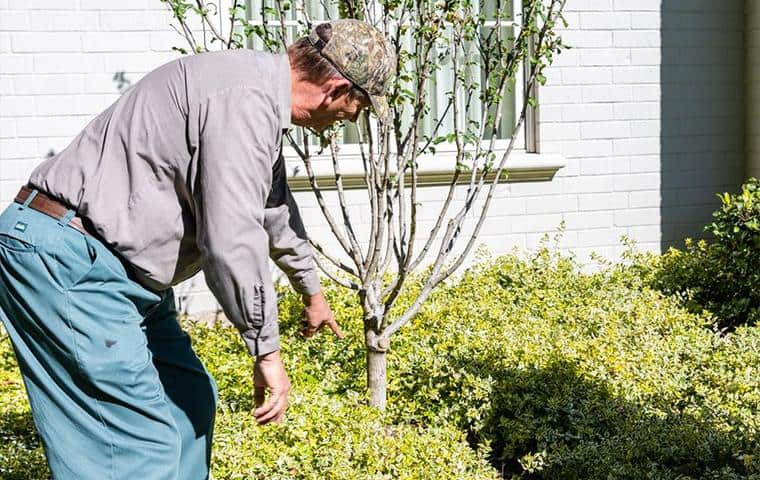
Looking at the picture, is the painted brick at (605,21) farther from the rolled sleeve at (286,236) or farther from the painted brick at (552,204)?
the rolled sleeve at (286,236)

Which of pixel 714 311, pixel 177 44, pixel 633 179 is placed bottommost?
pixel 714 311

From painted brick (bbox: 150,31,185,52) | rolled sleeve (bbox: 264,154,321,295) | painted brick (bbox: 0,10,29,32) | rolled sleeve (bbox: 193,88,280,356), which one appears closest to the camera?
rolled sleeve (bbox: 193,88,280,356)

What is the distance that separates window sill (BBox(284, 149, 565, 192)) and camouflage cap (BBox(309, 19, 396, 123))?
3696 mm

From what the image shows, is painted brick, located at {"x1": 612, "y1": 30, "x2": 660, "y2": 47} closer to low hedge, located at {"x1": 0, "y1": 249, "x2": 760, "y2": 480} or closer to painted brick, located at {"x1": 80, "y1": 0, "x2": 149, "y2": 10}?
low hedge, located at {"x1": 0, "y1": 249, "x2": 760, "y2": 480}

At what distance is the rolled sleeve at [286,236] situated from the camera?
314 cm

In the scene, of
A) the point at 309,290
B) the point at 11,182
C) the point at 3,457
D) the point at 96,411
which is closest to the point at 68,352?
the point at 96,411

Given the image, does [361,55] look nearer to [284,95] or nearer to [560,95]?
[284,95]

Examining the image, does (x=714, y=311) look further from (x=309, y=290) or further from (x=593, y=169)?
(x=309, y=290)

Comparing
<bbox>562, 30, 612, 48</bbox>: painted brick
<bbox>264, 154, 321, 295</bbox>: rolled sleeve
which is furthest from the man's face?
<bbox>562, 30, 612, 48</bbox>: painted brick

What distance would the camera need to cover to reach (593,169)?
7.40 metres

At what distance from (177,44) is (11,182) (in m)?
1.44

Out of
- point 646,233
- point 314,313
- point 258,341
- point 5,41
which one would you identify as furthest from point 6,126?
point 646,233

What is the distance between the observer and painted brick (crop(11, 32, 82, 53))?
616 centimetres

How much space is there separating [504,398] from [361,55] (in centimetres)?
227
